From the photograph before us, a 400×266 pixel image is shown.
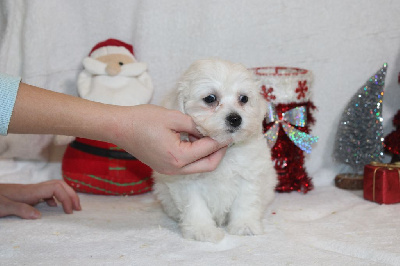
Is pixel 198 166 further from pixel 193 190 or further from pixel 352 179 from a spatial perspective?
pixel 352 179

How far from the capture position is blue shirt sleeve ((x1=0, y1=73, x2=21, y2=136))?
1.73 meters

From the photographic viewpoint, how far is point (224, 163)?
2.23 m

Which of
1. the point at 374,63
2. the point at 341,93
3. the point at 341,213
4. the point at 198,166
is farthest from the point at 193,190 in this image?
the point at 374,63

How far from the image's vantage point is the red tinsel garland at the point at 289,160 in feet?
9.70

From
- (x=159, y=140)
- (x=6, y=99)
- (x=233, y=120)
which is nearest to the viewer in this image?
(x=6, y=99)

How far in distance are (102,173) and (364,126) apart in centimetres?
164

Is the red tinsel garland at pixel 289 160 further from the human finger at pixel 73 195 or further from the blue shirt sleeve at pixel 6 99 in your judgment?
the blue shirt sleeve at pixel 6 99

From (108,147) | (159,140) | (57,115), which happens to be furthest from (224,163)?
(108,147)

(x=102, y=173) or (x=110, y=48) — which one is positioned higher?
(x=110, y=48)

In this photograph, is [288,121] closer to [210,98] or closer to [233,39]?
[233,39]

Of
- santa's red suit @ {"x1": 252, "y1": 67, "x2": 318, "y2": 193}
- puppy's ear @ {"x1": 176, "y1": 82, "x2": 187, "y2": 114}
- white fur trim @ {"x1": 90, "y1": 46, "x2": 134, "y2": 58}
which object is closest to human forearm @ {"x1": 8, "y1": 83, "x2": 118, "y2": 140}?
puppy's ear @ {"x1": 176, "y1": 82, "x2": 187, "y2": 114}

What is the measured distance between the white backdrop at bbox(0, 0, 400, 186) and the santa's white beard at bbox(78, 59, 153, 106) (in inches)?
10.5

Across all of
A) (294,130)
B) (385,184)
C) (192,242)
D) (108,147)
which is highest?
(294,130)

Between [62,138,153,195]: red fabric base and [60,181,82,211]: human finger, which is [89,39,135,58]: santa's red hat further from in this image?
[60,181,82,211]: human finger
